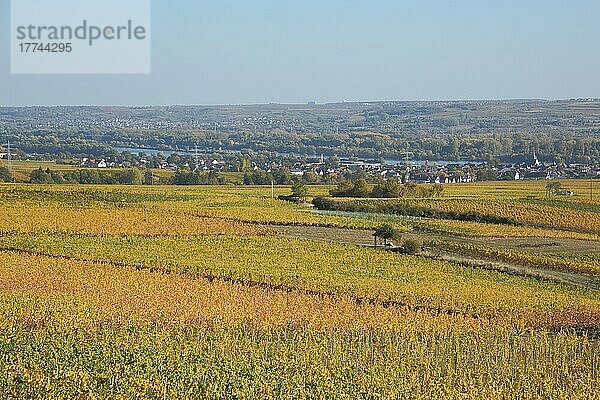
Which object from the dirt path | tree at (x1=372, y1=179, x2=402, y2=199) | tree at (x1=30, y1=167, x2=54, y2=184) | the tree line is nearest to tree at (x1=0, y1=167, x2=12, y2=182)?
tree at (x1=30, y1=167, x2=54, y2=184)

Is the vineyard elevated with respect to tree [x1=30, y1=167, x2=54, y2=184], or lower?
elevated

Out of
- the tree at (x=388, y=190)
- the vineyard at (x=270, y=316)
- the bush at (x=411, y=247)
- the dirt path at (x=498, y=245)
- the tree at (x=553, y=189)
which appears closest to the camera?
the vineyard at (x=270, y=316)

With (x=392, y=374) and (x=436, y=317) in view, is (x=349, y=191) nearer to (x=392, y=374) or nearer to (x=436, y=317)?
(x=436, y=317)

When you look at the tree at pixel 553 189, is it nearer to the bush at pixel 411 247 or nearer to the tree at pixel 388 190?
the tree at pixel 388 190

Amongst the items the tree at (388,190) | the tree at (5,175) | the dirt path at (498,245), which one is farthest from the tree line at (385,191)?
the tree at (5,175)

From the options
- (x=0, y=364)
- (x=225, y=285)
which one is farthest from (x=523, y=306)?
(x=0, y=364)

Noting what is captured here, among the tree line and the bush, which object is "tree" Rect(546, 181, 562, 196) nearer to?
the tree line

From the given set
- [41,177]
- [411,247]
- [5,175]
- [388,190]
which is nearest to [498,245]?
[411,247]
